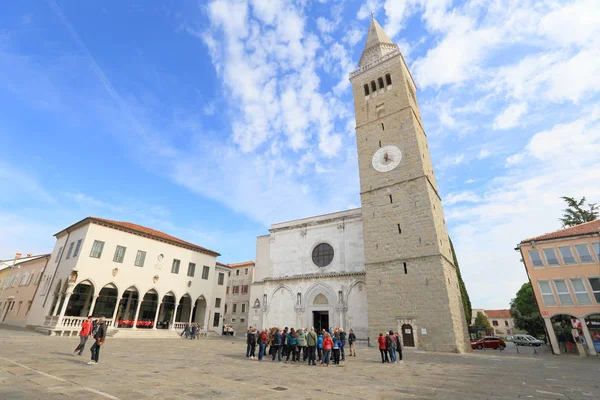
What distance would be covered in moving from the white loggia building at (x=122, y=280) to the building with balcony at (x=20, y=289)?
2879mm

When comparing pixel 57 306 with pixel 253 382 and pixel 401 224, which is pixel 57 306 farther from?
pixel 401 224

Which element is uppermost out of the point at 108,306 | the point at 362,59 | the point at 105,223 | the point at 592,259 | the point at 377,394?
the point at 362,59

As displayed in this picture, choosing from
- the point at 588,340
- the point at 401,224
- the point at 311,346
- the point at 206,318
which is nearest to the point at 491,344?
the point at 588,340

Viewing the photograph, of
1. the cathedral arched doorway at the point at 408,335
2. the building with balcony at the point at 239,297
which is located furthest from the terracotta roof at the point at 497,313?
the cathedral arched doorway at the point at 408,335

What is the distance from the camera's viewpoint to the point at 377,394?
23.1 ft

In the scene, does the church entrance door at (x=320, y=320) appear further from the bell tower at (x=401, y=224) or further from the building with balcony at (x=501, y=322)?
the building with balcony at (x=501, y=322)

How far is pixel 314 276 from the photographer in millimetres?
28047

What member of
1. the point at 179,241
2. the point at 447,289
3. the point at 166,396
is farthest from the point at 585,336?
the point at 179,241

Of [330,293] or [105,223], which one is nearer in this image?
[105,223]

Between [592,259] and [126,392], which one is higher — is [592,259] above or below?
above

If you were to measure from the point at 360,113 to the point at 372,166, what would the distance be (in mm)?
6450

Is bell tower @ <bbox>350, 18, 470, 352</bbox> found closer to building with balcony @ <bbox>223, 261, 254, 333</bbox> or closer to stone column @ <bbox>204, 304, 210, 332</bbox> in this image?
stone column @ <bbox>204, 304, 210, 332</bbox>

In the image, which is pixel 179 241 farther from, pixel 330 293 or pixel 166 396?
pixel 166 396

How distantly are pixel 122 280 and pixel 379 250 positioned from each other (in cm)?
2171
